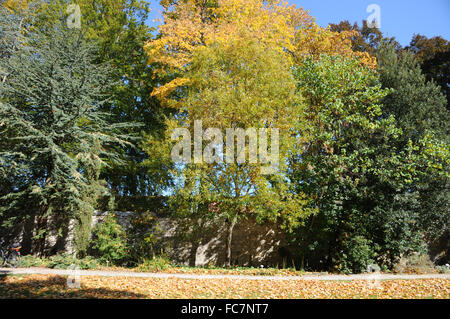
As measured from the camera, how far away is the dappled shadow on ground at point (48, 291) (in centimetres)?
691

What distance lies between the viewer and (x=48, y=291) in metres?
7.27

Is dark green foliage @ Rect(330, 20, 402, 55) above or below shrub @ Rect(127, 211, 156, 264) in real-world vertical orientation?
above

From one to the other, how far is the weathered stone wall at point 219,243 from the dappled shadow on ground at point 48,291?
19.2 feet

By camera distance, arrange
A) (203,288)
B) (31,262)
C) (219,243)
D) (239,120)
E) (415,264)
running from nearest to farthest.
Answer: (203,288), (31,262), (239,120), (415,264), (219,243)

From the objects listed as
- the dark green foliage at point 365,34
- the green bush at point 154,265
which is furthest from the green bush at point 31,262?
the dark green foliage at point 365,34

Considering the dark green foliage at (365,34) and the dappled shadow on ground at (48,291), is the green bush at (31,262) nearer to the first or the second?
the dappled shadow on ground at (48,291)

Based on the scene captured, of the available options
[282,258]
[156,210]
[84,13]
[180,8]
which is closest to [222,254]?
[282,258]

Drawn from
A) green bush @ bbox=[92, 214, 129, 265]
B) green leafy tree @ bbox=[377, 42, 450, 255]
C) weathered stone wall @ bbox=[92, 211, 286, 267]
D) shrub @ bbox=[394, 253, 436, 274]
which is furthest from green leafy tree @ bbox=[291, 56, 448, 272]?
green bush @ bbox=[92, 214, 129, 265]

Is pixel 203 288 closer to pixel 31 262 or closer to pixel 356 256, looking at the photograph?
pixel 356 256

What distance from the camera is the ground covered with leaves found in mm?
7203

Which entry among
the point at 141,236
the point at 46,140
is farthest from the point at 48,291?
A: the point at 46,140

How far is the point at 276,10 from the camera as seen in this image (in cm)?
1769

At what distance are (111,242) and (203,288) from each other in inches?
243

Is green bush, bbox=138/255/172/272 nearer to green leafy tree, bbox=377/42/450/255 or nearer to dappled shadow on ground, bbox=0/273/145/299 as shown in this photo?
dappled shadow on ground, bbox=0/273/145/299
